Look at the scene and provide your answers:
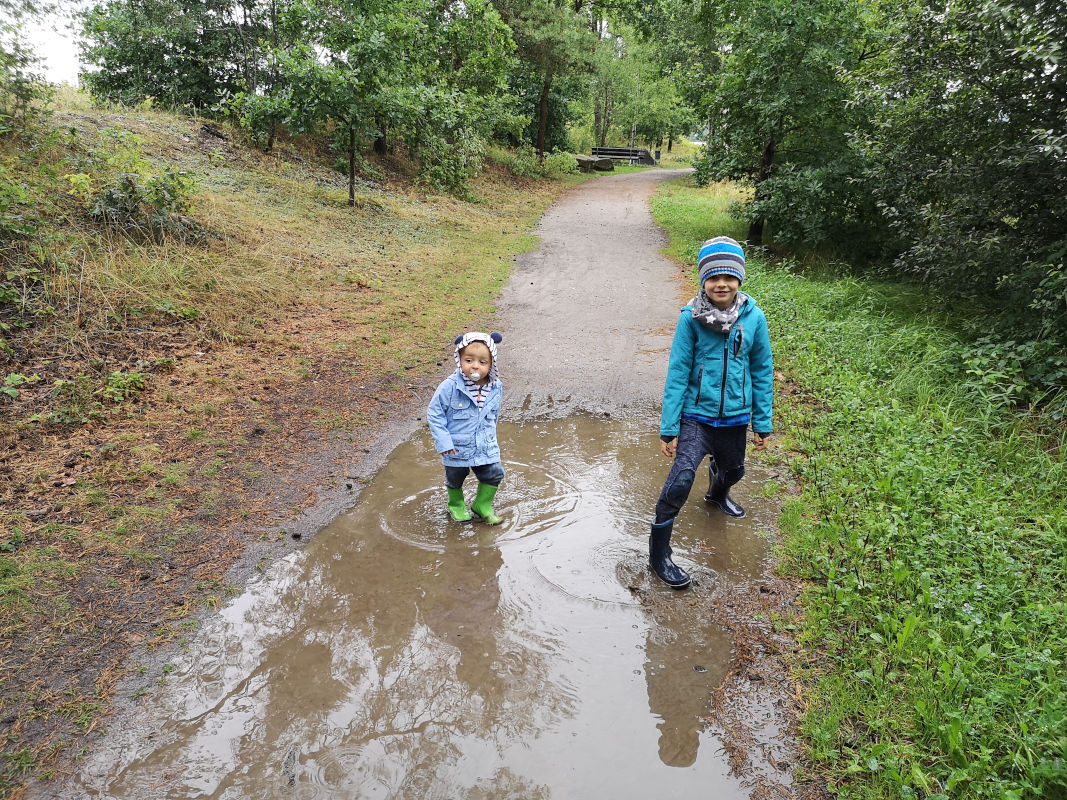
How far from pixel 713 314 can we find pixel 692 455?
878 millimetres

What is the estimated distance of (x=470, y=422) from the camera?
4.39 m

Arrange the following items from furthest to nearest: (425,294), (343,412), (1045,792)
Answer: (425,294), (343,412), (1045,792)

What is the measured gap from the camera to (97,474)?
15.0 ft

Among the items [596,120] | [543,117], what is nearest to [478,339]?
[543,117]

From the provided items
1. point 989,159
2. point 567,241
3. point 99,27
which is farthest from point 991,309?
point 99,27

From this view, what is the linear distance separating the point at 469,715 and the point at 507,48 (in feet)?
71.0

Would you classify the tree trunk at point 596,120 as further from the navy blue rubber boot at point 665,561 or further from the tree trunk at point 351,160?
the navy blue rubber boot at point 665,561

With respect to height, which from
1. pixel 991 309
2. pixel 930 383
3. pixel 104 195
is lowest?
pixel 930 383

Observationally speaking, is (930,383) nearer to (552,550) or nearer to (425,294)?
(552,550)

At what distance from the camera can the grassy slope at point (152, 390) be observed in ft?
11.0

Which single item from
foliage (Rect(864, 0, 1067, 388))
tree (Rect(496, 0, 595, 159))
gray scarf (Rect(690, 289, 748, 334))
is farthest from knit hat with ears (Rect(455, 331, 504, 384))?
tree (Rect(496, 0, 595, 159))

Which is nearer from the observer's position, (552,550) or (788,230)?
(552,550)

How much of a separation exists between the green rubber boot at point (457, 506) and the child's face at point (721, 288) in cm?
220

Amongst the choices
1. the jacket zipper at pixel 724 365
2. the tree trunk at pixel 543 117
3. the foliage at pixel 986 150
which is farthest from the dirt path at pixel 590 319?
the tree trunk at pixel 543 117
